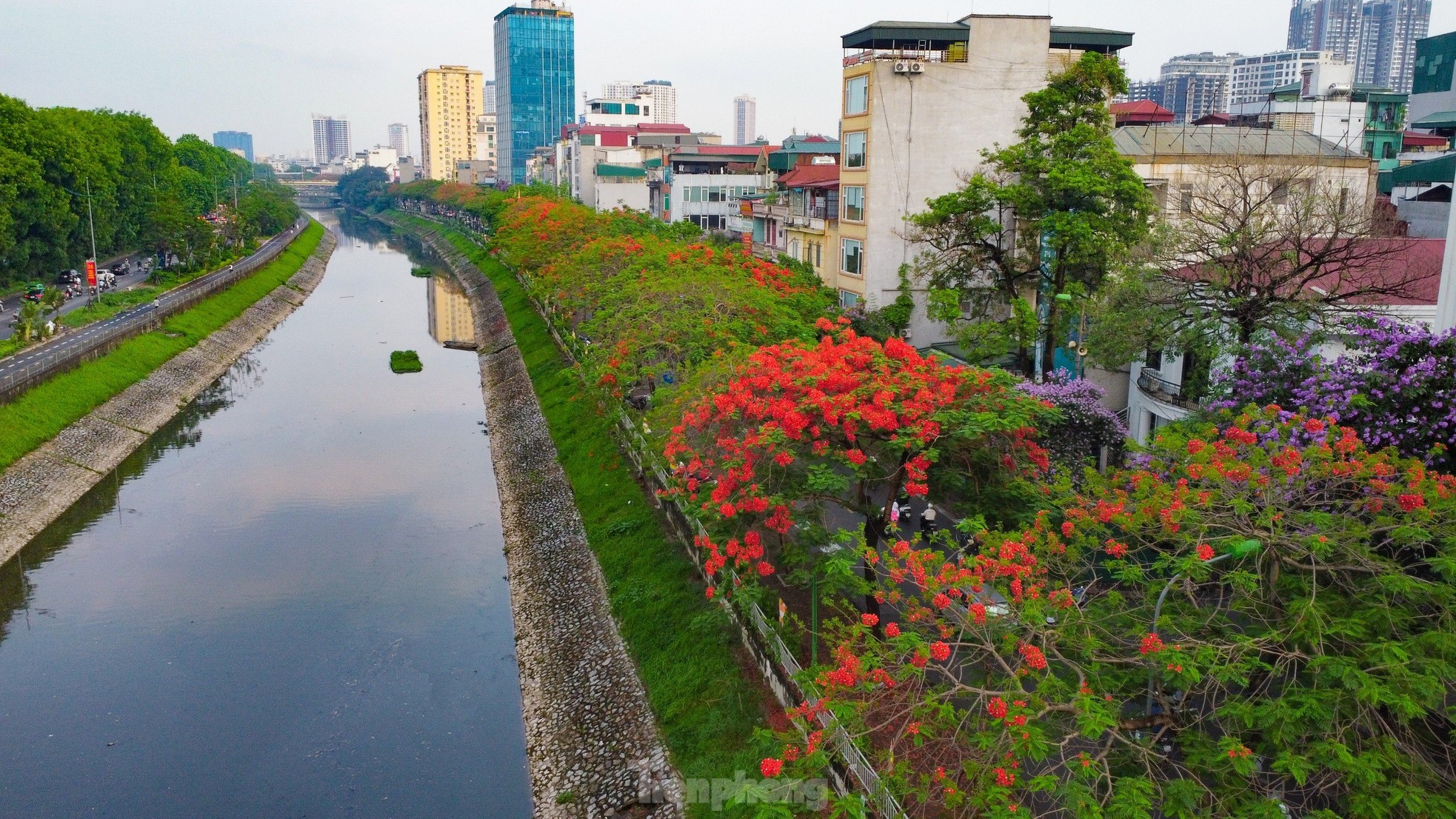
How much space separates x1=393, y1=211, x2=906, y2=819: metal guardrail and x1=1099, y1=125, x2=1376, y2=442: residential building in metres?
10.9

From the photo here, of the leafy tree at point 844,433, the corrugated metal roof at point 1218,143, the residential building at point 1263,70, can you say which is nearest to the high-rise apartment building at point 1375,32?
the residential building at point 1263,70

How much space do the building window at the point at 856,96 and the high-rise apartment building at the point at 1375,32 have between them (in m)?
186

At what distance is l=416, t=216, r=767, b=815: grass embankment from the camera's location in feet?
57.6

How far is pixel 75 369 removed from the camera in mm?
40062

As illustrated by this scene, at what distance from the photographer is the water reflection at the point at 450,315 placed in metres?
62.9

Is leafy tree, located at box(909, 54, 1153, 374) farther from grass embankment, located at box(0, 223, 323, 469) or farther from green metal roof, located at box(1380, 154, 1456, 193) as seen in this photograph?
grass embankment, located at box(0, 223, 323, 469)

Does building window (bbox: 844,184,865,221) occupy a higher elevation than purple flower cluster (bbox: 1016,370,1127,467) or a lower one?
higher

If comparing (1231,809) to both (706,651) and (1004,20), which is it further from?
(1004,20)

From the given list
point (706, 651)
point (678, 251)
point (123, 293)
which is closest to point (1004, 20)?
point (678, 251)

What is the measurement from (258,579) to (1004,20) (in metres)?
28.7

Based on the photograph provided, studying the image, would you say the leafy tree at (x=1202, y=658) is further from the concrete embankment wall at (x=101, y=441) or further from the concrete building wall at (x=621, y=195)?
the concrete building wall at (x=621, y=195)

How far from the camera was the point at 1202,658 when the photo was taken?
36.3ft

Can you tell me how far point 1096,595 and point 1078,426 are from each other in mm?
10769

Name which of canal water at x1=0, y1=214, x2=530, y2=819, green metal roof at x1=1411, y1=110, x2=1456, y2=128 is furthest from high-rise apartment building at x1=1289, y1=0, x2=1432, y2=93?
canal water at x1=0, y1=214, x2=530, y2=819
